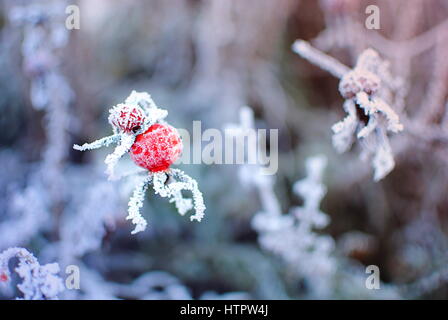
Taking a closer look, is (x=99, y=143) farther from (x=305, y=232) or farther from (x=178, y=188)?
(x=305, y=232)

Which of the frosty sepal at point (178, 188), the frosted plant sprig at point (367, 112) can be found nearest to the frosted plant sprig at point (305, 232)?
the frosted plant sprig at point (367, 112)

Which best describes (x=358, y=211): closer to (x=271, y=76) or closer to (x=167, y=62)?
(x=271, y=76)

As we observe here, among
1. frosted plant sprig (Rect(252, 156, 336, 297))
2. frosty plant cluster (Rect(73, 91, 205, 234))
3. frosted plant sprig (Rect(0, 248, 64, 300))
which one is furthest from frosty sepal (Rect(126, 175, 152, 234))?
frosted plant sprig (Rect(252, 156, 336, 297))

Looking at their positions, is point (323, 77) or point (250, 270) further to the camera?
point (323, 77)

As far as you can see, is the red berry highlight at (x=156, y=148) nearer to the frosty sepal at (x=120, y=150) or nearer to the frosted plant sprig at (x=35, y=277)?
the frosty sepal at (x=120, y=150)

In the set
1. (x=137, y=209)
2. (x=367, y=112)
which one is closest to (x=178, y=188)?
(x=137, y=209)
